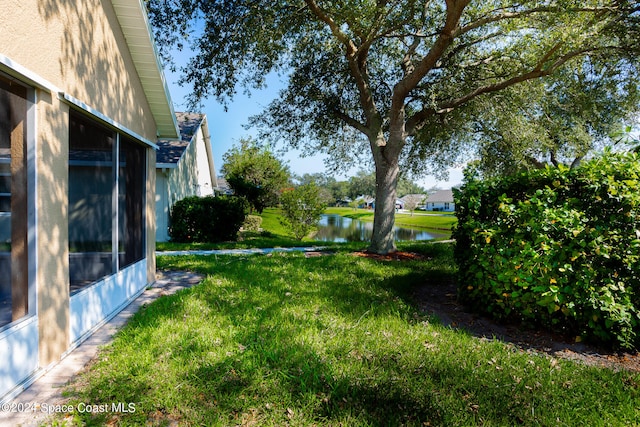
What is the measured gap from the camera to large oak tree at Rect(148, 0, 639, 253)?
23.7 ft

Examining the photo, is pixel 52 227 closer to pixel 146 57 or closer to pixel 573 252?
pixel 146 57

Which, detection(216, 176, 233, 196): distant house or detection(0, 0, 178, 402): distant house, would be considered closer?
detection(0, 0, 178, 402): distant house

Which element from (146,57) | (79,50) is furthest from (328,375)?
(146,57)

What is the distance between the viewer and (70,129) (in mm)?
3779

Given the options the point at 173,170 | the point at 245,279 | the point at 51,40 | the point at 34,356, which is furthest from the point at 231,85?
the point at 34,356

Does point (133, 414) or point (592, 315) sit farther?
point (592, 315)

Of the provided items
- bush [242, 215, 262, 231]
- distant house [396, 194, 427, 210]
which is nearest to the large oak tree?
bush [242, 215, 262, 231]

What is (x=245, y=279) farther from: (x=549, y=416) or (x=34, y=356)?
(x=549, y=416)

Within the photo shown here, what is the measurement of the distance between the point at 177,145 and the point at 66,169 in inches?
457

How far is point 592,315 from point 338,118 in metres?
9.52

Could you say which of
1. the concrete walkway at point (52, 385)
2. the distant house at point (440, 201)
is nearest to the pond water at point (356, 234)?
the concrete walkway at point (52, 385)

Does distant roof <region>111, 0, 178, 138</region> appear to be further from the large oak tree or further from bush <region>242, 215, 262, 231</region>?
bush <region>242, 215, 262, 231</region>

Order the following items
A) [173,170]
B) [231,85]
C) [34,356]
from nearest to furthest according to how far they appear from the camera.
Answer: [34,356] → [231,85] → [173,170]

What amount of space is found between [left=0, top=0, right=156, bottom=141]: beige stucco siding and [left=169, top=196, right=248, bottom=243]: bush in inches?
300
